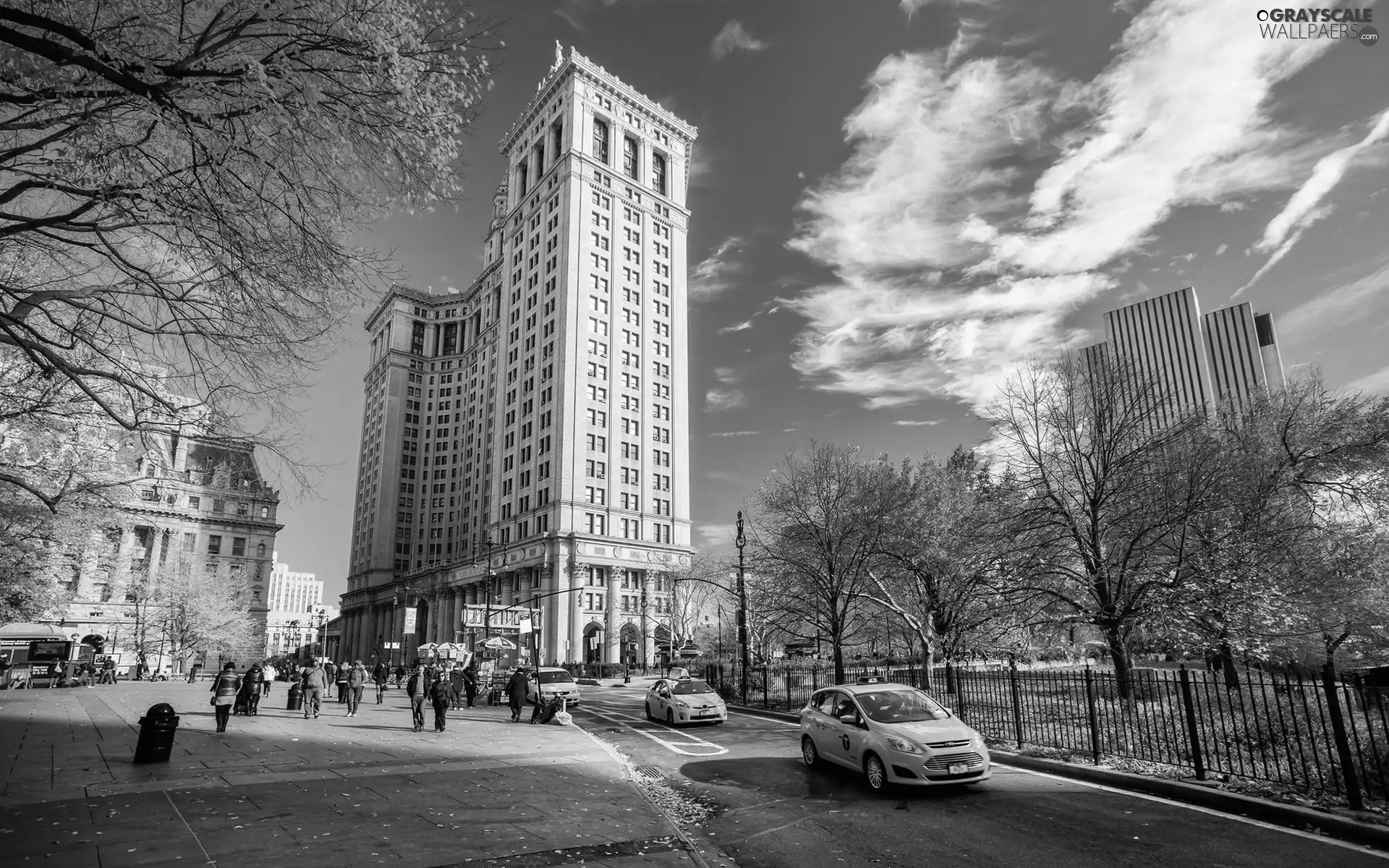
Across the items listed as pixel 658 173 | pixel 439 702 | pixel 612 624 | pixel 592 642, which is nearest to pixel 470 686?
pixel 439 702

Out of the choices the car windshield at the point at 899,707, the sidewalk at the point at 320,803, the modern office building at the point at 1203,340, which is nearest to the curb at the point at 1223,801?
the car windshield at the point at 899,707

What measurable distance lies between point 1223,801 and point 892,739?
14.1 ft

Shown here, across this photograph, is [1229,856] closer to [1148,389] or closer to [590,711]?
[1148,389]

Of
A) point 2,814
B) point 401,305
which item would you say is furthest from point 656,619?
point 401,305

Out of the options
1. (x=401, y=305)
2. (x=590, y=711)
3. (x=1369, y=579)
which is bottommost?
(x=590, y=711)

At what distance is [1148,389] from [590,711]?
23391mm

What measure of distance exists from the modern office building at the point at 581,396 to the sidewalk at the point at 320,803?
37206mm

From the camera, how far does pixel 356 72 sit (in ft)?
21.6

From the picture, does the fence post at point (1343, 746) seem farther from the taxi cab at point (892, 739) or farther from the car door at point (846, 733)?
the car door at point (846, 733)

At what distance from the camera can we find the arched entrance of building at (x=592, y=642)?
2726 inches

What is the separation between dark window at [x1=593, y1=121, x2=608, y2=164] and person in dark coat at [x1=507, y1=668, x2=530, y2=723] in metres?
75.0

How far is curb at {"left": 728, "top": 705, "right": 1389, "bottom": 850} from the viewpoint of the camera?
24.5 ft

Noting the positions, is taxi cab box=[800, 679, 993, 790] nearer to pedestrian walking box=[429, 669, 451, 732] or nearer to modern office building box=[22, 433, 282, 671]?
pedestrian walking box=[429, 669, 451, 732]

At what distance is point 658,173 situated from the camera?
302ft
